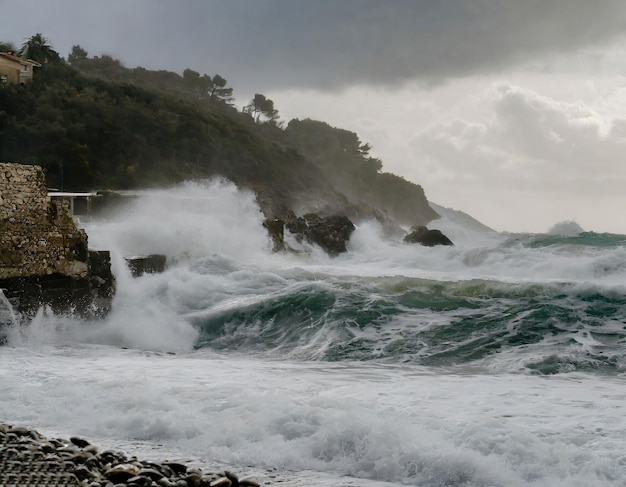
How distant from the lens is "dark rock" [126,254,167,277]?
1556 cm

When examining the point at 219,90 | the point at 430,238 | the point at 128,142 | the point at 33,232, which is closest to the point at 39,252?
the point at 33,232

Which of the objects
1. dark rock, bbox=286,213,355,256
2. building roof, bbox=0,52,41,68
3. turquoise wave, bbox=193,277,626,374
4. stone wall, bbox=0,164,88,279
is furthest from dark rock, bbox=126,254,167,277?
building roof, bbox=0,52,41,68

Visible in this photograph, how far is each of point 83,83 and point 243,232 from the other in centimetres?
3276

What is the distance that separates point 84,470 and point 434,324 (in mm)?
7686

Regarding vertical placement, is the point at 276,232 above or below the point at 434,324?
above

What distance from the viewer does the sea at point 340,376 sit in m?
5.71

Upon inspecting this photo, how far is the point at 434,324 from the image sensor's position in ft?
39.5

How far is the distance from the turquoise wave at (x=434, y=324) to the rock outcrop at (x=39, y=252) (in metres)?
2.08

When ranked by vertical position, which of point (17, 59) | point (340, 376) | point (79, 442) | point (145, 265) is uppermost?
point (17, 59)

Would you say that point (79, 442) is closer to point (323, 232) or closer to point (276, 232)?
point (276, 232)

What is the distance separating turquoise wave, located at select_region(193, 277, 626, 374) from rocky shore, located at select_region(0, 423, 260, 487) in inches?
196

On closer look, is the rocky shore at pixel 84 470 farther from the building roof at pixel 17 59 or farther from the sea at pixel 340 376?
the building roof at pixel 17 59

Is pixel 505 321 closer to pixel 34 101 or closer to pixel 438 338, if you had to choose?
pixel 438 338

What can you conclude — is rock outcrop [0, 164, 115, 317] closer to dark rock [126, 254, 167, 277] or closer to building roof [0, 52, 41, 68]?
dark rock [126, 254, 167, 277]
